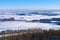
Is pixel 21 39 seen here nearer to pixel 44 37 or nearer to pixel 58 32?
pixel 44 37

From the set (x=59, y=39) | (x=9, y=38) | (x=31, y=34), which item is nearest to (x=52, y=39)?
(x=59, y=39)

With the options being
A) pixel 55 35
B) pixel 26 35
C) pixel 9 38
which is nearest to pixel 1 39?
pixel 9 38

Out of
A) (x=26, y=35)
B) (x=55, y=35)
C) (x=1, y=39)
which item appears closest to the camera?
(x=1, y=39)

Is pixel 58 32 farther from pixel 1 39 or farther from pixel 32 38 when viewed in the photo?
pixel 1 39

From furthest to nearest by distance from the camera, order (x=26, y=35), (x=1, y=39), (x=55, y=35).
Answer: (x=55, y=35) → (x=26, y=35) → (x=1, y=39)

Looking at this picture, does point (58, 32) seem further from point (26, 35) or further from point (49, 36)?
point (26, 35)

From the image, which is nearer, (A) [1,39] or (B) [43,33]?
(A) [1,39]

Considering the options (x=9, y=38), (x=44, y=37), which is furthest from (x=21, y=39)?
(x=44, y=37)

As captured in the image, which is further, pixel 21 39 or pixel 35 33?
pixel 35 33
